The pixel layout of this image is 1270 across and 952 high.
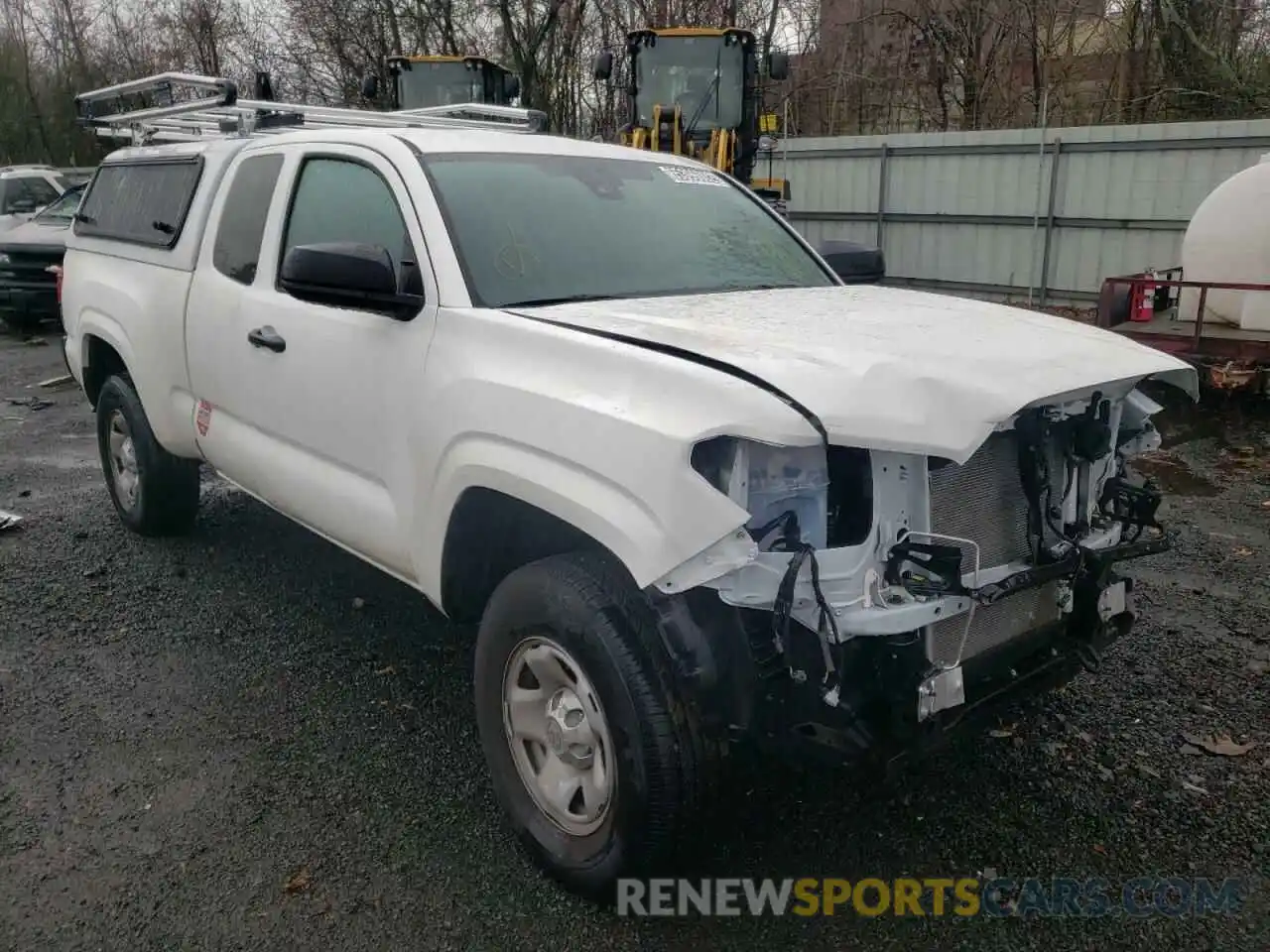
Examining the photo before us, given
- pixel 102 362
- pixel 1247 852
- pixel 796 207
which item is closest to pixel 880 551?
pixel 1247 852

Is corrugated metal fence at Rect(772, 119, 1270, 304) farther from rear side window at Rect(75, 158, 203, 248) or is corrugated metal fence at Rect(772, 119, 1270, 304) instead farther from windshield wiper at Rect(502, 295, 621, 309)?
rear side window at Rect(75, 158, 203, 248)

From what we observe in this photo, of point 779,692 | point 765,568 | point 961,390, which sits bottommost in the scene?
point 779,692

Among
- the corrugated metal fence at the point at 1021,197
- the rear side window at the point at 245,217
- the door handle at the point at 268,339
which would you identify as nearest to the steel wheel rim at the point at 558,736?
the door handle at the point at 268,339

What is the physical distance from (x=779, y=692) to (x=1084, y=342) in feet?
4.36

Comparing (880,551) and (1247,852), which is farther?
(1247,852)

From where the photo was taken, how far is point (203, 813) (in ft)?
10.4

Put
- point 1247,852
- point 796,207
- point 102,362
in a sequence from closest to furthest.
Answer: point 1247,852 → point 102,362 → point 796,207

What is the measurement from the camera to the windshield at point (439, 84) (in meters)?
15.9

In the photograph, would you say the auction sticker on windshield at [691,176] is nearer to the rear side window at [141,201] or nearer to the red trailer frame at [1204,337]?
the rear side window at [141,201]

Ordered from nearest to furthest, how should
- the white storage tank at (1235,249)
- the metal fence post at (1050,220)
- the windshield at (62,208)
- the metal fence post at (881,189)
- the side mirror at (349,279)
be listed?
the side mirror at (349,279)
the white storage tank at (1235,249)
the metal fence post at (1050,220)
the windshield at (62,208)
the metal fence post at (881,189)

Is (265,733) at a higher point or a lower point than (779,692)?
lower

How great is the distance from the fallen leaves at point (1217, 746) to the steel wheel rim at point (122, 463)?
4.89 meters

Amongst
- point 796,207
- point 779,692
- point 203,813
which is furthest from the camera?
point 796,207

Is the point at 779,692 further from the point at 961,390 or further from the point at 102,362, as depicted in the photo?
the point at 102,362
